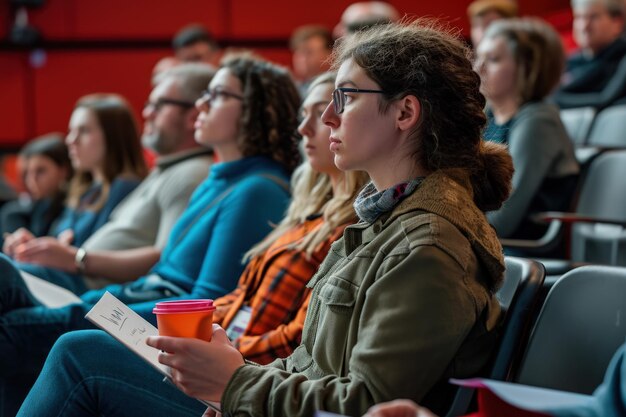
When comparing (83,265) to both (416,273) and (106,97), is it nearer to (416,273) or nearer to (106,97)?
(106,97)

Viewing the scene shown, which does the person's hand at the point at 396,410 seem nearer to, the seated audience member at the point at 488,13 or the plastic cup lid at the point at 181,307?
the plastic cup lid at the point at 181,307

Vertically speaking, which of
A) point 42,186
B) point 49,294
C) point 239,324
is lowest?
point 42,186

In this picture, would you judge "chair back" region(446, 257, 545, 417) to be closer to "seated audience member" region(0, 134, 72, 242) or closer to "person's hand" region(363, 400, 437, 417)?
"person's hand" region(363, 400, 437, 417)

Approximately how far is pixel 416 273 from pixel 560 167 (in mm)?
1812

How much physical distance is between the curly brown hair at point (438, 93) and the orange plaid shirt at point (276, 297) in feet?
1.57

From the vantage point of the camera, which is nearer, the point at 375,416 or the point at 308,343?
the point at 375,416

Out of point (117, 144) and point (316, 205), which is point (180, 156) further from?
point (316, 205)

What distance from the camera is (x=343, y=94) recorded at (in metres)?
1.40

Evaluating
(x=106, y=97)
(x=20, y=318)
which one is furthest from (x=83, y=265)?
(x=106, y=97)

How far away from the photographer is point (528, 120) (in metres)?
2.89

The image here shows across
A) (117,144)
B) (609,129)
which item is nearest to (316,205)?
(117,144)

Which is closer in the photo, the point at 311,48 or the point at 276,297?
the point at 276,297

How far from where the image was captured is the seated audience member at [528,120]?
110 inches

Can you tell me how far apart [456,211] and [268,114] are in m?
1.28
